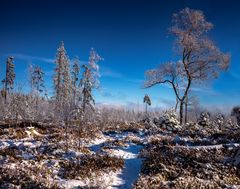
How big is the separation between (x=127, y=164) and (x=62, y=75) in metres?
40.2

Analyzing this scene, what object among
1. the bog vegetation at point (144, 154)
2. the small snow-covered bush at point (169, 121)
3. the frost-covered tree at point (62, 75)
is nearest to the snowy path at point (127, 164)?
the bog vegetation at point (144, 154)

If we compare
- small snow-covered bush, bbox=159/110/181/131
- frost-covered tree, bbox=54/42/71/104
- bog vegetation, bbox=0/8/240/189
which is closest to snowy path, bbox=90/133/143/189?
bog vegetation, bbox=0/8/240/189

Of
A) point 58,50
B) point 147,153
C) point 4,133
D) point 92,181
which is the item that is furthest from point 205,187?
point 58,50

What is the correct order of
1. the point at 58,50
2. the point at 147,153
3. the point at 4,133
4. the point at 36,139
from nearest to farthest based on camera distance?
the point at 147,153
the point at 36,139
the point at 4,133
the point at 58,50

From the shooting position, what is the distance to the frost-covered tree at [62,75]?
50.9m

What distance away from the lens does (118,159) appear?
45.2 ft

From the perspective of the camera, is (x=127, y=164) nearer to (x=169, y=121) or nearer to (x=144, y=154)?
(x=144, y=154)

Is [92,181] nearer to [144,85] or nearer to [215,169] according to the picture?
[215,169]

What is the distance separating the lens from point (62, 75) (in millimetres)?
51500

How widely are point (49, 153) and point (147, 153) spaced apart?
5484 millimetres

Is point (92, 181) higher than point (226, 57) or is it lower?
lower

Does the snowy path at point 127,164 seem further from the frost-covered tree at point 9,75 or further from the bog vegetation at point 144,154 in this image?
the frost-covered tree at point 9,75

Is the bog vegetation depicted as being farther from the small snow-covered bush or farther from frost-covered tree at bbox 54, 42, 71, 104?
frost-covered tree at bbox 54, 42, 71, 104

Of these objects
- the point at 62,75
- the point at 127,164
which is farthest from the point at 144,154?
the point at 62,75
